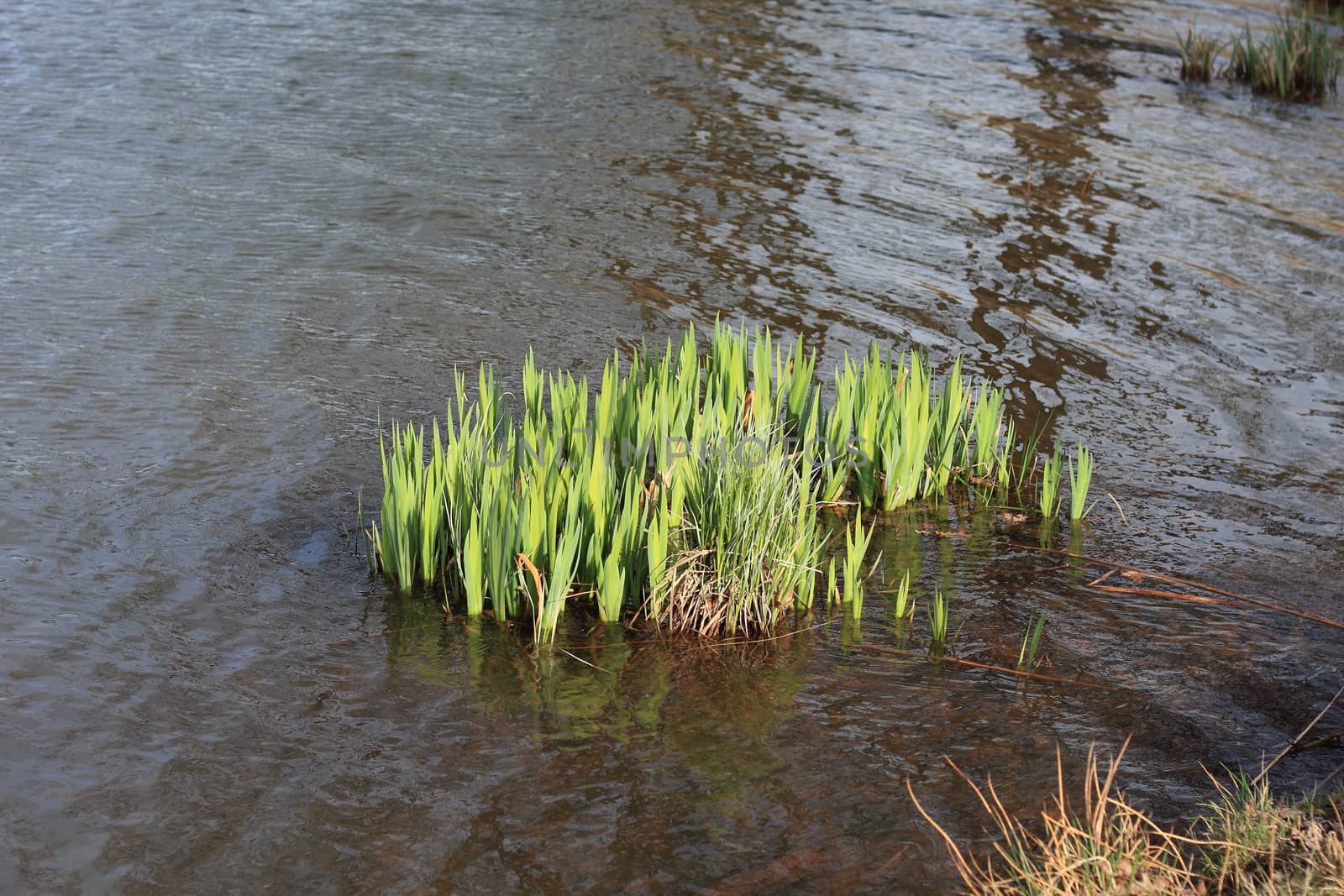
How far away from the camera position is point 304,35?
441 inches

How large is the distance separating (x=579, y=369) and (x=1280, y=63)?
8903 mm

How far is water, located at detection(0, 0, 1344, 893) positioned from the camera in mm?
3145

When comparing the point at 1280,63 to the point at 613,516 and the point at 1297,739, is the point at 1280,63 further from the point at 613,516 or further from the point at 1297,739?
the point at 613,516

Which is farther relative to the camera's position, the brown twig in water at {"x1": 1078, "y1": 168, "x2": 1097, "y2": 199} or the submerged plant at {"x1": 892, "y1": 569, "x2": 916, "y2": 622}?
the brown twig in water at {"x1": 1078, "y1": 168, "x2": 1097, "y2": 199}

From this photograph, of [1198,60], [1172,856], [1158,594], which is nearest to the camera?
[1172,856]

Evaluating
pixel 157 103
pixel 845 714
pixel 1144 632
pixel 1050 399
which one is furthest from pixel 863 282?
pixel 157 103

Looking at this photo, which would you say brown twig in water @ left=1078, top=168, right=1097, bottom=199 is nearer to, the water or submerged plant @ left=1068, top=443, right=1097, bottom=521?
the water

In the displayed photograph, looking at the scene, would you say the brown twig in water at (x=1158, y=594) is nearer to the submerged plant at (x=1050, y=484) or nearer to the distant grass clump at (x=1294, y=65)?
the submerged plant at (x=1050, y=484)

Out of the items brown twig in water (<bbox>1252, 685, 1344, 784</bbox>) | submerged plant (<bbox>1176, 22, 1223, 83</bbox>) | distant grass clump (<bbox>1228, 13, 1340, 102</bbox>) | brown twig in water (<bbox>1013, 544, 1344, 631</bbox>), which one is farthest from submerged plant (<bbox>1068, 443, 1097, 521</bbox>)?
submerged plant (<bbox>1176, 22, 1223, 83</bbox>)

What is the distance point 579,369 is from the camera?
586 centimetres

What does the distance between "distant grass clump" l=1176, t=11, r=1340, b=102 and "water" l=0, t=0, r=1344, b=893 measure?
355 millimetres

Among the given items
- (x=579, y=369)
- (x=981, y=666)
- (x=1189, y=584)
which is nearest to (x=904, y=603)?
(x=981, y=666)

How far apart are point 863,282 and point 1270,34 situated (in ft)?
27.8

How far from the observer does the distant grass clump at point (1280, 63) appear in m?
11.6
